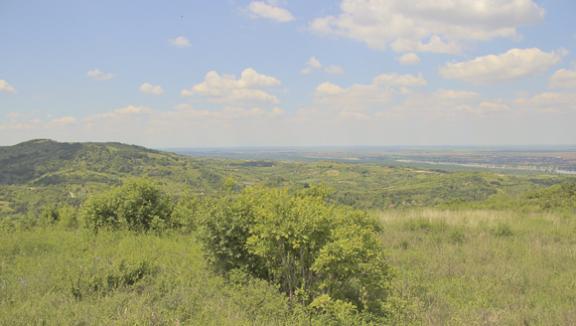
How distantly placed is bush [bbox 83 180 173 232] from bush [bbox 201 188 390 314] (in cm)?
526

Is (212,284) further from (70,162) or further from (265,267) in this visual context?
(70,162)

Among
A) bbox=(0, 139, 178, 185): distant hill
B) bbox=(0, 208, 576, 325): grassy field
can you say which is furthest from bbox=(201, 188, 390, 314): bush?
bbox=(0, 139, 178, 185): distant hill

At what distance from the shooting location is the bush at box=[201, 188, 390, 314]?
479 cm

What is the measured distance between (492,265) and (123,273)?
7856 millimetres

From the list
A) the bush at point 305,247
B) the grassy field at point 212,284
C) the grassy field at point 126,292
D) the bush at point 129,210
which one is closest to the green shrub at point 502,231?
the grassy field at point 212,284

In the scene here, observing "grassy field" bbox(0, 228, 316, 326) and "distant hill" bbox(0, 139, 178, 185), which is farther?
"distant hill" bbox(0, 139, 178, 185)

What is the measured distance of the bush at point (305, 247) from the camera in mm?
4789

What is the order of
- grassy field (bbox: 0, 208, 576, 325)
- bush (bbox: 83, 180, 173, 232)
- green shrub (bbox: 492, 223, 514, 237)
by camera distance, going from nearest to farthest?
grassy field (bbox: 0, 208, 576, 325) < bush (bbox: 83, 180, 173, 232) < green shrub (bbox: 492, 223, 514, 237)

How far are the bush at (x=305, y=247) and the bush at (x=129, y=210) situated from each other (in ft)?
17.3

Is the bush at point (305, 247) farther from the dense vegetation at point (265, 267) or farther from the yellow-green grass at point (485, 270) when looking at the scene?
the yellow-green grass at point (485, 270)

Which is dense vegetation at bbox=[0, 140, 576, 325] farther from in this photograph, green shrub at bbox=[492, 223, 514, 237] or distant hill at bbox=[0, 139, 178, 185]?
distant hill at bbox=[0, 139, 178, 185]

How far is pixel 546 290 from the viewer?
20.7 ft

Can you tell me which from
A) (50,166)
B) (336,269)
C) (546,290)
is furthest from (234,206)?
(50,166)

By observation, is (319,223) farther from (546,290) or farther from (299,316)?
(546,290)
